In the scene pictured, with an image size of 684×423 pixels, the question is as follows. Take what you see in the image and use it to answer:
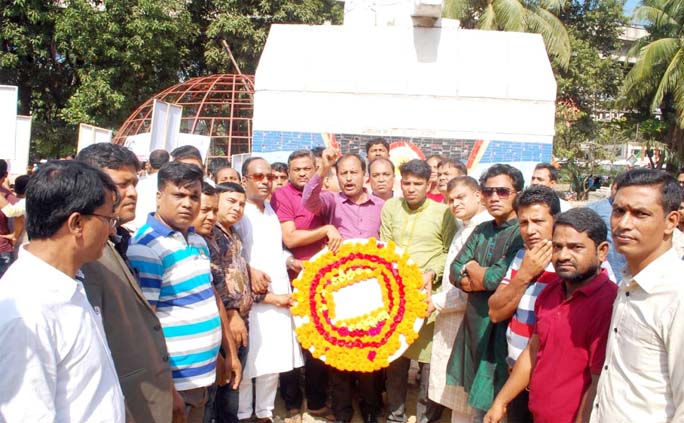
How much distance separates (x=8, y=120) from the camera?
5352 millimetres

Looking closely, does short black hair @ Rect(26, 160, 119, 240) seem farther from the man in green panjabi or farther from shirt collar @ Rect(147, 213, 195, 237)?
the man in green panjabi

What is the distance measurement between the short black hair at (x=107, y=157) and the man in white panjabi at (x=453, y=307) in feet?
6.92

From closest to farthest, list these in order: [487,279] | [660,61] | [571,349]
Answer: [571,349] < [487,279] < [660,61]

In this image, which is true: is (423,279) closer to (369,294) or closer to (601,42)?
(369,294)

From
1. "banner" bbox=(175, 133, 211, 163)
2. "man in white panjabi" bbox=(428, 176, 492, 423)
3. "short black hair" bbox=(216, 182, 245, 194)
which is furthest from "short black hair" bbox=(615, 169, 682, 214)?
"banner" bbox=(175, 133, 211, 163)

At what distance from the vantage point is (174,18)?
17.8m

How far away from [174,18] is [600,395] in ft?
58.8

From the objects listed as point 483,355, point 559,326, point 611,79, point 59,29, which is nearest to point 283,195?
point 483,355

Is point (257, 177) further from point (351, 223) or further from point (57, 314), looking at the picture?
point (57, 314)

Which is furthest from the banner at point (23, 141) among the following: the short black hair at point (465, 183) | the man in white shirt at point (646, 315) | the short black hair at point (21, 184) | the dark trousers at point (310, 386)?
the man in white shirt at point (646, 315)

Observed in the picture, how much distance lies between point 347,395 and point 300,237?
1.27m

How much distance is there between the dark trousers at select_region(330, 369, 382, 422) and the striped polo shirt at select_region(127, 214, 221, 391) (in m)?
1.65

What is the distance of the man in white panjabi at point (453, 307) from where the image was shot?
3.84 m

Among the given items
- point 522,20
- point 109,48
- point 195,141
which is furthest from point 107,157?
point 522,20
